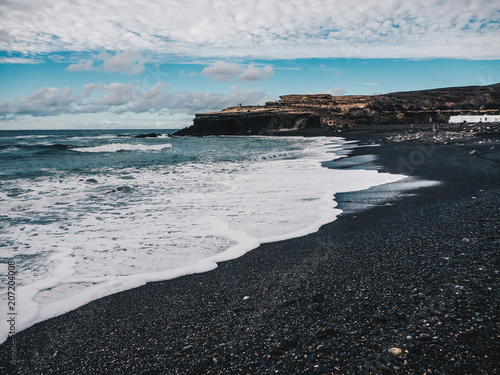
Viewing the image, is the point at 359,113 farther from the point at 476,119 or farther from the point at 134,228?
the point at 134,228

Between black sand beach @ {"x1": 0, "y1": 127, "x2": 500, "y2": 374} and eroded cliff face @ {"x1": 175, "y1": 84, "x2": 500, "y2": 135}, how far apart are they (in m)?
68.4

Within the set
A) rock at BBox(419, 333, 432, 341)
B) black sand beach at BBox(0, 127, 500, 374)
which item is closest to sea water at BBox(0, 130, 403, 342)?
black sand beach at BBox(0, 127, 500, 374)

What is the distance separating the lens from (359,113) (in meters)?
74.4

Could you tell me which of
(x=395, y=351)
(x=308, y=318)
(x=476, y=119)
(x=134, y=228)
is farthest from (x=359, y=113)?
(x=395, y=351)

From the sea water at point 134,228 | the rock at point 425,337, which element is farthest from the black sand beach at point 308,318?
the sea water at point 134,228

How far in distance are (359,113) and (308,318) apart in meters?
79.3

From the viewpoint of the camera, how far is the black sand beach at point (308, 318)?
232cm

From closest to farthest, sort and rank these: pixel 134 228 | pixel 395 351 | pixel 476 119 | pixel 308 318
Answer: pixel 395 351, pixel 308 318, pixel 134 228, pixel 476 119

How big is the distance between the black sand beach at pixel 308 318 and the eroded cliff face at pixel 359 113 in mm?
68443

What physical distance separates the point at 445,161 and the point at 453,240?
38.2 ft

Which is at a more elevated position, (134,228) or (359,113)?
(359,113)

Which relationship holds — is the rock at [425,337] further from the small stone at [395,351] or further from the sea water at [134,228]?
the sea water at [134,228]

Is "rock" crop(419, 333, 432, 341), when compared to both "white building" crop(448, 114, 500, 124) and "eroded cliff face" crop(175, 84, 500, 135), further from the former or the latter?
"eroded cliff face" crop(175, 84, 500, 135)

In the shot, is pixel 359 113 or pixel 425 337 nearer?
pixel 425 337
